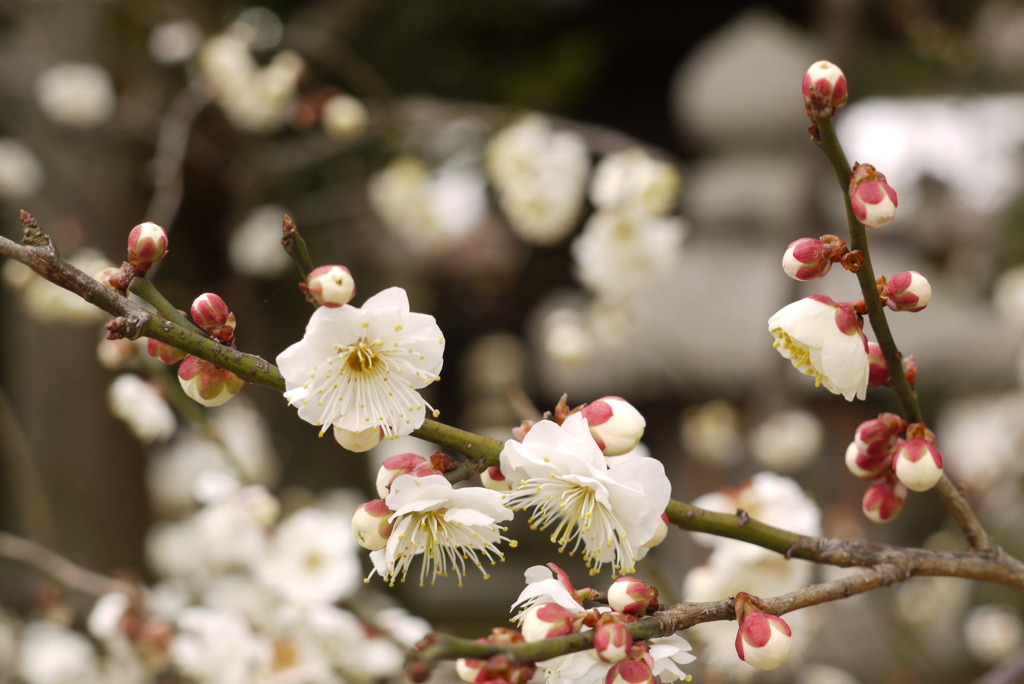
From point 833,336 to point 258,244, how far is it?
71.0 inches

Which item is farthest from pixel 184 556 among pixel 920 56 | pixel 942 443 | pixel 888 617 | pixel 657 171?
pixel 920 56

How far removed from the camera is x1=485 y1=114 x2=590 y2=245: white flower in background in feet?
5.14

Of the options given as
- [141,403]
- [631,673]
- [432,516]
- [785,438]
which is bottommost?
[631,673]

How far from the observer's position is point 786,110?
6.42 feet

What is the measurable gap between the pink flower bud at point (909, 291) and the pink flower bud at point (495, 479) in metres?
0.26

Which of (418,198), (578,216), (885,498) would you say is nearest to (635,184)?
(578,216)

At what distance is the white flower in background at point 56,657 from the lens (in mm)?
1466

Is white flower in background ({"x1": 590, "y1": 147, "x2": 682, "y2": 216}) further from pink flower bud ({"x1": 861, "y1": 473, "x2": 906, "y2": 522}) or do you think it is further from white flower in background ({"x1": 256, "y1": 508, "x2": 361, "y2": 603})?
pink flower bud ({"x1": 861, "y1": 473, "x2": 906, "y2": 522})

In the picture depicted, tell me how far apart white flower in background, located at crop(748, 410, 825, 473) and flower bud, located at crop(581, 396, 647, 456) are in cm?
113

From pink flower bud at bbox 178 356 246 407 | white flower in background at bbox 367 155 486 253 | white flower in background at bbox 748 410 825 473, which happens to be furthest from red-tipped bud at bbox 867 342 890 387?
white flower in background at bbox 367 155 486 253

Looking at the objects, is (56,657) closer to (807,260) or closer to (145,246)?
(145,246)

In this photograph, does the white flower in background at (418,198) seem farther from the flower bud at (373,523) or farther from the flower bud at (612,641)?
the flower bud at (612,641)

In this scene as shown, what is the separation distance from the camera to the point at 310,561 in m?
1.21

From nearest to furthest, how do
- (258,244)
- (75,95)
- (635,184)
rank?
(635,184), (75,95), (258,244)
